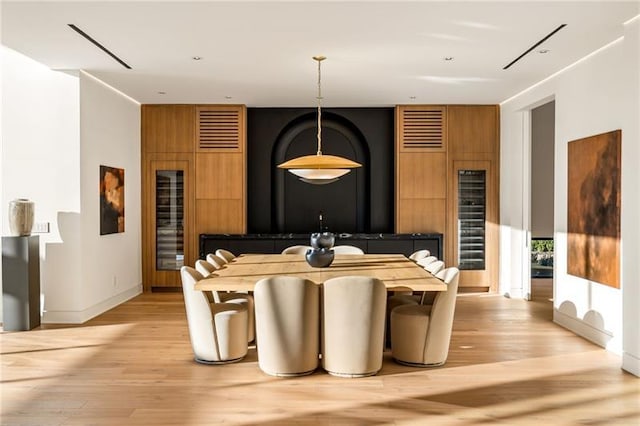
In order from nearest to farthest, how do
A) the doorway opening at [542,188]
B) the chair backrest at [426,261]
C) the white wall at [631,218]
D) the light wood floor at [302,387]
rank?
the light wood floor at [302,387] < the white wall at [631,218] < the chair backrest at [426,261] < the doorway opening at [542,188]

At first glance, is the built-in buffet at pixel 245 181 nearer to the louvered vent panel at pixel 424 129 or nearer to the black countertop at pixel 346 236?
the louvered vent panel at pixel 424 129

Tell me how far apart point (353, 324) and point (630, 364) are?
2.32 metres

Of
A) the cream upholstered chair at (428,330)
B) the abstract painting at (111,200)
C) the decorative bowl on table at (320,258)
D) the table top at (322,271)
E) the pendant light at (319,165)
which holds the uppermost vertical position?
the pendant light at (319,165)

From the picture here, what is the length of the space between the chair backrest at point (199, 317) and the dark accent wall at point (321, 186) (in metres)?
4.33

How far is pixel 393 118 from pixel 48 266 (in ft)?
17.8

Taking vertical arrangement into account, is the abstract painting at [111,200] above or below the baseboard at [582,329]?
above

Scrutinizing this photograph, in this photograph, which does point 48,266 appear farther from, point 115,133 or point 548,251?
point 548,251

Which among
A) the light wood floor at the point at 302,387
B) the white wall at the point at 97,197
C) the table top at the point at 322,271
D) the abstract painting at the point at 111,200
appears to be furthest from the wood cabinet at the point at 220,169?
the light wood floor at the point at 302,387

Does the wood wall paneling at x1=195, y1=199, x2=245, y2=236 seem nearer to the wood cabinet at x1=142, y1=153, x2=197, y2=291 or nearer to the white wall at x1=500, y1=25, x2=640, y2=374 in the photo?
the wood cabinet at x1=142, y1=153, x2=197, y2=291

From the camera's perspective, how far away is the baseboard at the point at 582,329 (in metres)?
5.41

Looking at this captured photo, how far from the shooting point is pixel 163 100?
27.3 feet

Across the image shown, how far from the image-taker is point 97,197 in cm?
697

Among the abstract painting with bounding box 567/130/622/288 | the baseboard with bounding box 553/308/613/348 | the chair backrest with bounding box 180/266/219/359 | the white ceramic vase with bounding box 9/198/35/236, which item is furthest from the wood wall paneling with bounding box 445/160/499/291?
the white ceramic vase with bounding box 9/198/35/236

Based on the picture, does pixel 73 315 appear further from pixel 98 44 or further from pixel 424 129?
pixel 424 129
